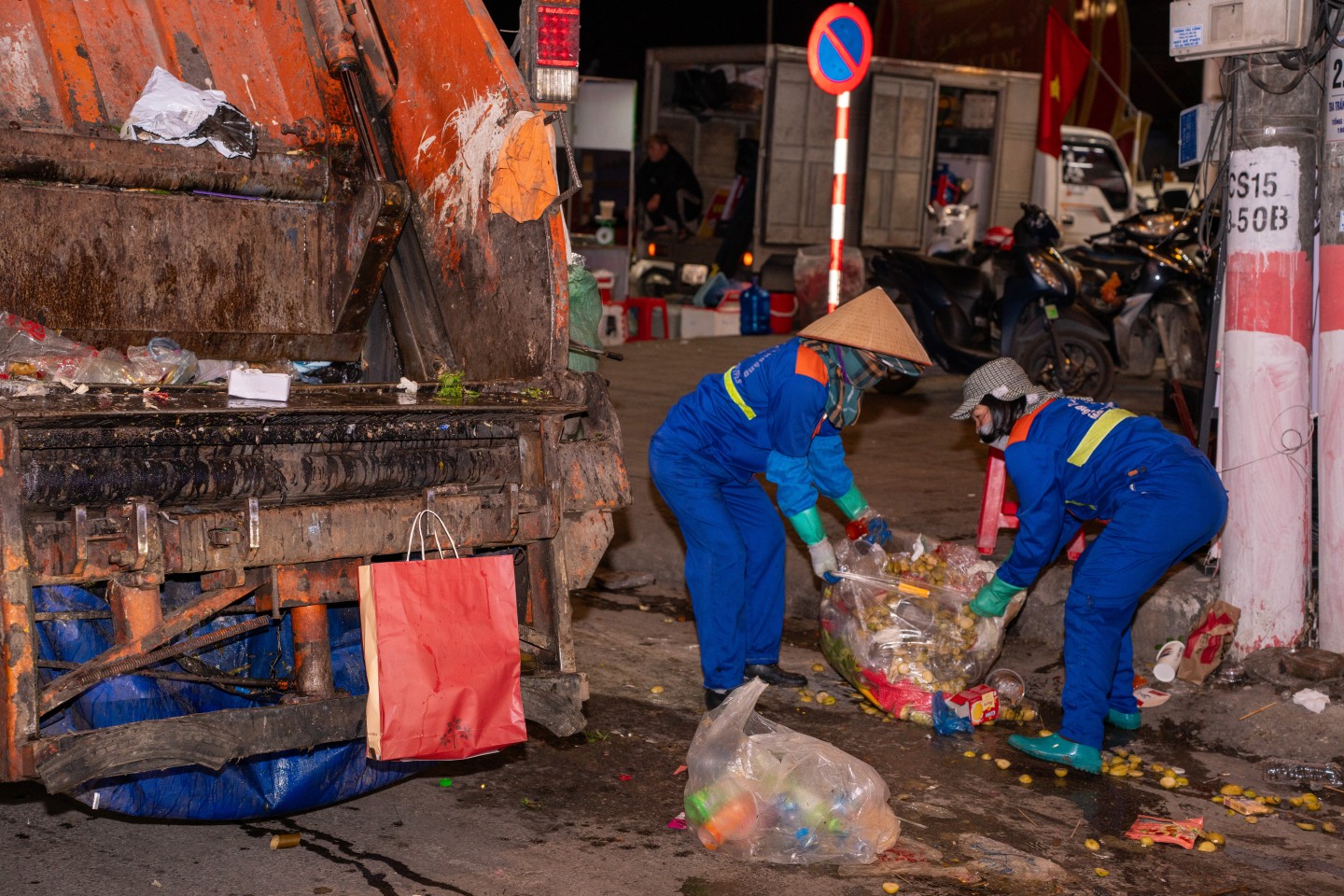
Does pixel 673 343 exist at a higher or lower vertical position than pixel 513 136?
lower

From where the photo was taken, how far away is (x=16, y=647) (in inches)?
110

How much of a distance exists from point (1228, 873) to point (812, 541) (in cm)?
156

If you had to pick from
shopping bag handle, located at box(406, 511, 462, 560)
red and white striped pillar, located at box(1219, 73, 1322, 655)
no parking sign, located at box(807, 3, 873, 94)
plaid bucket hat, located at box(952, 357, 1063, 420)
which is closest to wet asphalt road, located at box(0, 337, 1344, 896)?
red and white striped pillar, located at box(1219, 73, 1322, 655)

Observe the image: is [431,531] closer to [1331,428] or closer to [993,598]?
[993,598]

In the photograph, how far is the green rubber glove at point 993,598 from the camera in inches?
169

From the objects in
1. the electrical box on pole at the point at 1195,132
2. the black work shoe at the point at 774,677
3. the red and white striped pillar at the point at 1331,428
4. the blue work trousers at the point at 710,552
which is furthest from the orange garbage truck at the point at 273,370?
the electrical box on pole at the point at 1195,132

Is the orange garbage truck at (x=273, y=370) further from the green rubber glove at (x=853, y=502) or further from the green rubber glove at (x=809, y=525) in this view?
the green rubber glove at (x=853, y=502)

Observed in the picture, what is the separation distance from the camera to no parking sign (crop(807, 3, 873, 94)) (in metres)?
9.80

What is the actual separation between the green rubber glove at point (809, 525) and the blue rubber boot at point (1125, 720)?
107 cm

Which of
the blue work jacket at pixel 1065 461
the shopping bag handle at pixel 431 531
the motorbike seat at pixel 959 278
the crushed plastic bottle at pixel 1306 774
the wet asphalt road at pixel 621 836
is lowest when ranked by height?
the wet asphalt road at pixel 621 836

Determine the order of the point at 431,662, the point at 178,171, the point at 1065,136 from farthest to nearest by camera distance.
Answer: the point at 1065,136, the point at 178,171, the point at 431,662

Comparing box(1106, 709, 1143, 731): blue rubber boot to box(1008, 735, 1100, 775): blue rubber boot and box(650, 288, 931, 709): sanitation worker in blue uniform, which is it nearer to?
box(1008, 735, 1100, 775): blue rubber boot

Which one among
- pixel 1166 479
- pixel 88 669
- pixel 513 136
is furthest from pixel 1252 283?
pixel 88 669

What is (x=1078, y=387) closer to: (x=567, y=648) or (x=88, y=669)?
(x=567, y=648)
